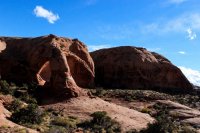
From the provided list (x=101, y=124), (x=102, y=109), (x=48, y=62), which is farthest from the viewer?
(x=48, y=62)

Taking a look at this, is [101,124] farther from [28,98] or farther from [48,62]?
[48,62]

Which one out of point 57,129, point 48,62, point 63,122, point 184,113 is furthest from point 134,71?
point 57,129

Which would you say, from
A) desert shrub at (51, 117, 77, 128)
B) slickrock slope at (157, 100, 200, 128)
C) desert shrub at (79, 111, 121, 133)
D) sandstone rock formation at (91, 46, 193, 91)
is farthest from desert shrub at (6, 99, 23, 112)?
sandstone rock formation at (91, 46, 193, 91)

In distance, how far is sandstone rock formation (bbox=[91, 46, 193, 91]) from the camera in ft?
200

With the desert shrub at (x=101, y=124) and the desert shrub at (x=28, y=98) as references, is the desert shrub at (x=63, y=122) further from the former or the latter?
the desert shrub at (x=28, y=98)

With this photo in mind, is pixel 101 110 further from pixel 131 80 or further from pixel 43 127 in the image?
pixel 131 80

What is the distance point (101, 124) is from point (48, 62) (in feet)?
53.4

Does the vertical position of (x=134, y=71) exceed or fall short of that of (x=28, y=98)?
it exceeds it

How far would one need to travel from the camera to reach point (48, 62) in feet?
163

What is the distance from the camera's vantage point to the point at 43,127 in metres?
31.4

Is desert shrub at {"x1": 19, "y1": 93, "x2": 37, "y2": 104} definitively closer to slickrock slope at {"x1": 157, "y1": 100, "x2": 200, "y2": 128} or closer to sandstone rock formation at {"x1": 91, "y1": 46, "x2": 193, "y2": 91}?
slickrock slope at {"x1": 157, "y1": 100, "x2": 200, "y2": 128}

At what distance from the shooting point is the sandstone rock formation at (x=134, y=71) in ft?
200

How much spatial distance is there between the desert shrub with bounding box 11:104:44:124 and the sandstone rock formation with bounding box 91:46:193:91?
27.7 m

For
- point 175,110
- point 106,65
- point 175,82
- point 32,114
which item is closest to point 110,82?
point 106,65
